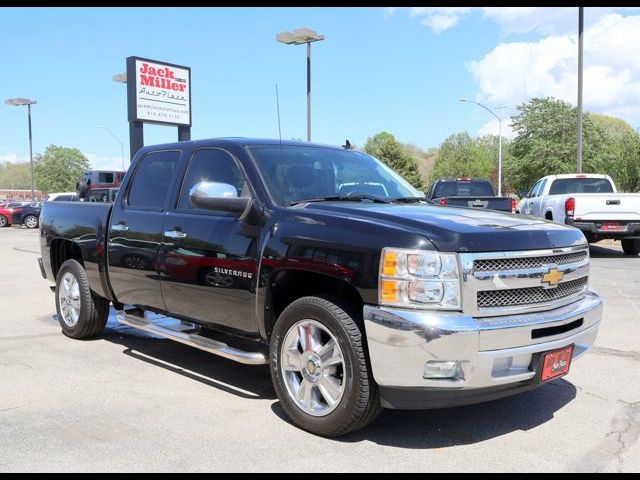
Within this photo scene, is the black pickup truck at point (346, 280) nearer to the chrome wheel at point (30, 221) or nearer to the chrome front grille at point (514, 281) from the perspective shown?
the chrome front grille at point (514, 281)

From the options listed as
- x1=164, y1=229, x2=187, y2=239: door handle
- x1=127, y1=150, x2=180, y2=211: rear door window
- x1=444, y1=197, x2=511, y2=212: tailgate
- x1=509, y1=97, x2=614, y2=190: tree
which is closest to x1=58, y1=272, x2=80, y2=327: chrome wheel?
x1=127, y1=150, x2=180, y2=211: rear door window

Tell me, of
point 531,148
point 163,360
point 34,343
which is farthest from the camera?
point 531,148

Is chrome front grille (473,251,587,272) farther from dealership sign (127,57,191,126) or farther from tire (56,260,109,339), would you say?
dealership sign (127,57,191,126)

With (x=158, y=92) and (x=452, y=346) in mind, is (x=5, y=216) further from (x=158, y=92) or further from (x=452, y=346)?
(x=452, y=346)

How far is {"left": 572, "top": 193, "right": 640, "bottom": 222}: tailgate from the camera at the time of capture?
518 inches

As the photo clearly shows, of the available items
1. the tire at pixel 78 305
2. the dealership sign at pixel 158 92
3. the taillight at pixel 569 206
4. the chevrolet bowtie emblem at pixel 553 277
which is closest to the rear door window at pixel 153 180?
the tire at pixel 78 305

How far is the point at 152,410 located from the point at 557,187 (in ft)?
45.1

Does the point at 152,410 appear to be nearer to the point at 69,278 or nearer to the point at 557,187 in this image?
the point at 69,278

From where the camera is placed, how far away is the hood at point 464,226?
137 inches

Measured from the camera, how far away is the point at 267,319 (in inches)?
167

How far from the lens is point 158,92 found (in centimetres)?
2234

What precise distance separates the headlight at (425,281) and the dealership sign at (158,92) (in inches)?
781

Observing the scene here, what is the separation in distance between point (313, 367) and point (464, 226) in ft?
4.14

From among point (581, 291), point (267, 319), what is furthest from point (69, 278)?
point (581, 291)
